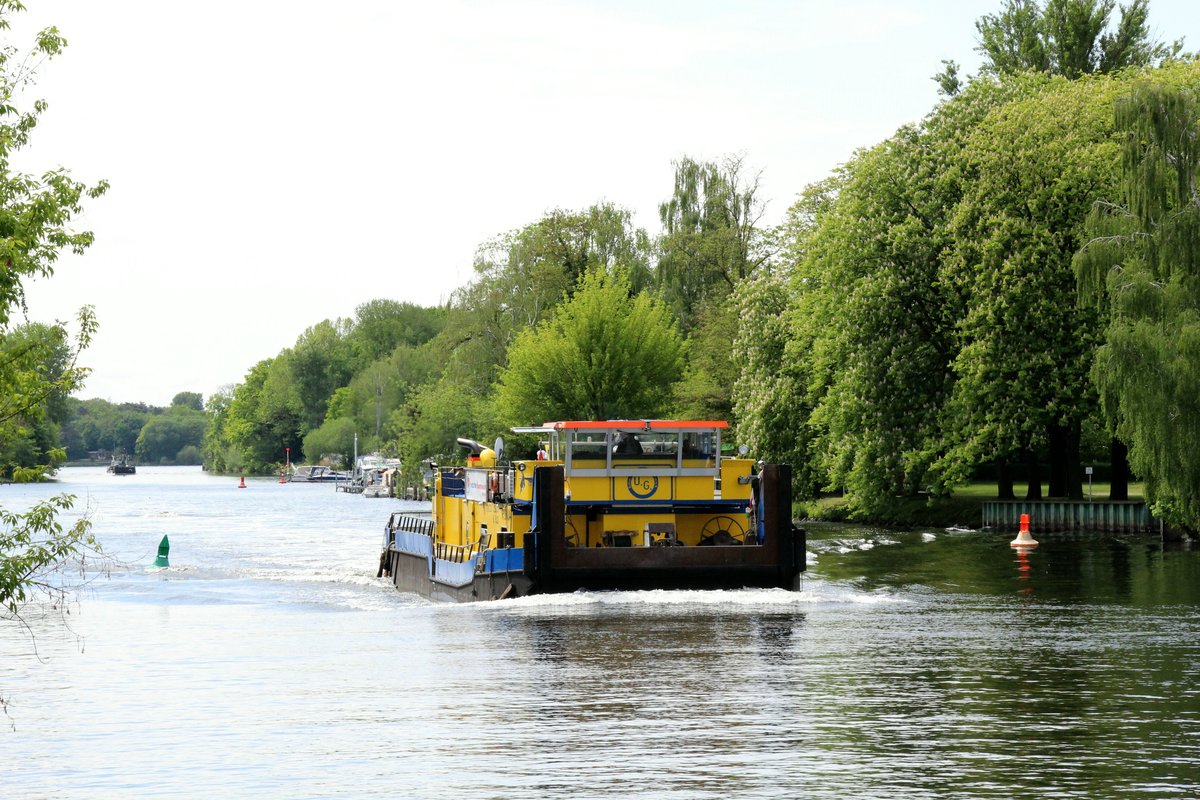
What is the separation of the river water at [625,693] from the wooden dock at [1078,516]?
18098 millimetres

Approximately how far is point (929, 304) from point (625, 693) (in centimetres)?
4249

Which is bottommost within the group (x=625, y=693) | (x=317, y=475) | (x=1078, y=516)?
(x=625, y=693)

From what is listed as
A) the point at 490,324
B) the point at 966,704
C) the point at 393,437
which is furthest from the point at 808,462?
the point at 393,437

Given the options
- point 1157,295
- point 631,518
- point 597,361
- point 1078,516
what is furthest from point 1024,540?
point 597,361

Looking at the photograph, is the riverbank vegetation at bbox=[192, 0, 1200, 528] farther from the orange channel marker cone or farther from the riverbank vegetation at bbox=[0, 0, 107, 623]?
the riverbank vegetation at bbox=[0, 0, 107, 623]

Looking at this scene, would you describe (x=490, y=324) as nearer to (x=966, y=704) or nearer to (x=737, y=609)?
(x=737, y=609)

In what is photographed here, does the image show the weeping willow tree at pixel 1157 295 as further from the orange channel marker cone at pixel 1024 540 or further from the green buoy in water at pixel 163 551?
the green buoy in water at pixel 163 551

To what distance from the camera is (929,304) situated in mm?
61094

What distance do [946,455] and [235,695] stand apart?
4115 centimetres

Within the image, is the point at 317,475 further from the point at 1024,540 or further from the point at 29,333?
the point at 29,333

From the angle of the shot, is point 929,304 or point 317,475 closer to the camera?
point 929,304

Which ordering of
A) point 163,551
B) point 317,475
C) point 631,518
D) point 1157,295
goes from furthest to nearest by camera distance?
point 317,475, point 163,551, point 1157,295, point 631,518

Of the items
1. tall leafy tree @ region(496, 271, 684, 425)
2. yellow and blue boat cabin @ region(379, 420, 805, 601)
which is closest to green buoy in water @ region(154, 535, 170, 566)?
yellow and blue boat cabin @ region(379, 420, 805, 601)

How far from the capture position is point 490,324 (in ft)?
310
